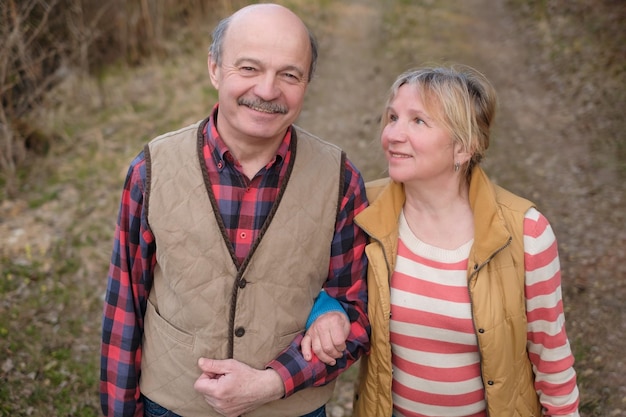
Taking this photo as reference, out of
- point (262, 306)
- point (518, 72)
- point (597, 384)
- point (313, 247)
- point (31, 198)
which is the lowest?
point (597, 384)

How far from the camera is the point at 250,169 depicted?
209 centimetres

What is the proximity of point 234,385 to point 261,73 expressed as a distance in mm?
1027

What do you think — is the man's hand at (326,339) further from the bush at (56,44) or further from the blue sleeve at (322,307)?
the bush at (56,44)

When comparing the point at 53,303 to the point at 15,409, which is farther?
the point at 53,303

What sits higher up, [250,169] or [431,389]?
[250,169]

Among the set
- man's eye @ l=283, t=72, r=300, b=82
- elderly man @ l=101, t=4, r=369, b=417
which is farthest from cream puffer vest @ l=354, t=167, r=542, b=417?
man's eye @ l=283, t=72, r=300, b=82

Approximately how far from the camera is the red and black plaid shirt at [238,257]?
2.06 meters

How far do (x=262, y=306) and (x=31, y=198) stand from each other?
4045 mm

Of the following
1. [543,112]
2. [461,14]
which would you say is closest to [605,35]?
[543,112]

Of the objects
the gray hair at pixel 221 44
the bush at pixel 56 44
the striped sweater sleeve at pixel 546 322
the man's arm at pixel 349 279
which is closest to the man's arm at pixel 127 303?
the gray hair at pixel 221 44

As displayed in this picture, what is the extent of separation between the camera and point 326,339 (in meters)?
2.07

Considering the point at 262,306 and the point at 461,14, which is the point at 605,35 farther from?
the point at 262,306

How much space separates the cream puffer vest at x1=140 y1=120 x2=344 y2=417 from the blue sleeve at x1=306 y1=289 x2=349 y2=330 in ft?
0.08

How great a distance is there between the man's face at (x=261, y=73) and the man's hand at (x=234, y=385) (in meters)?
0.77
